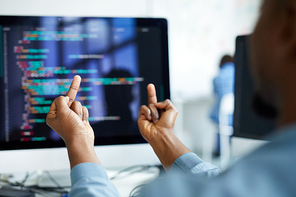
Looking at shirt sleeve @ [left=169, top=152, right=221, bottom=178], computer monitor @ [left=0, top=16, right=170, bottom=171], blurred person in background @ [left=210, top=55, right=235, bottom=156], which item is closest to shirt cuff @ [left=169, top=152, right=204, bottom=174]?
shirt sleeve @ [left=169, top=152, right=221, bottom=178]

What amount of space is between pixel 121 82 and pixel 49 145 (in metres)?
0.31

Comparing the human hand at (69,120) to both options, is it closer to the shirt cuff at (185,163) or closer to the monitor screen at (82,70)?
the monitor screen at (82,70)

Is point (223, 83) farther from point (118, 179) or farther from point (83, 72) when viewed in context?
point (83, 72)

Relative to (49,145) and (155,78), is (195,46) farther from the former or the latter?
(49,145)

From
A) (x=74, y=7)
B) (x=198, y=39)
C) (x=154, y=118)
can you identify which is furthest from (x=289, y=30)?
(x=198, y=39)

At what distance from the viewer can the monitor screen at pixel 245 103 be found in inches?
31.1

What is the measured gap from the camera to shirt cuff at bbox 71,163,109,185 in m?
0.43

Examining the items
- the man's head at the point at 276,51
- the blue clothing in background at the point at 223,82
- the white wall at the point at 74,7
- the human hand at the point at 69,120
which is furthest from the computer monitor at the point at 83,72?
the blue clothing in background at the point at 223,82

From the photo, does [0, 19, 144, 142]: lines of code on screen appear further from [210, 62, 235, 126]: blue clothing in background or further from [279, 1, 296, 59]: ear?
[210, 62, 235, 126]: blue clothing in background

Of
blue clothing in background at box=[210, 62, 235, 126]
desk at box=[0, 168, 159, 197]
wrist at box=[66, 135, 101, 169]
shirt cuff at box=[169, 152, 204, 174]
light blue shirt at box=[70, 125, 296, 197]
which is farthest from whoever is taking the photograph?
blue clothing in background at box=[210, 62, 235, 126]

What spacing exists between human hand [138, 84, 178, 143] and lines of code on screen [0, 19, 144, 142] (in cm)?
6

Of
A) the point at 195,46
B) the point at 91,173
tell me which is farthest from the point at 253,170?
the point at 195,46

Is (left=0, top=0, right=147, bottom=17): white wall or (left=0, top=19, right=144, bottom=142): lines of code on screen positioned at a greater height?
(left=0, top=0, right=147, bottom=17): white wall

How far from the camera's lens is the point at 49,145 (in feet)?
2.36
